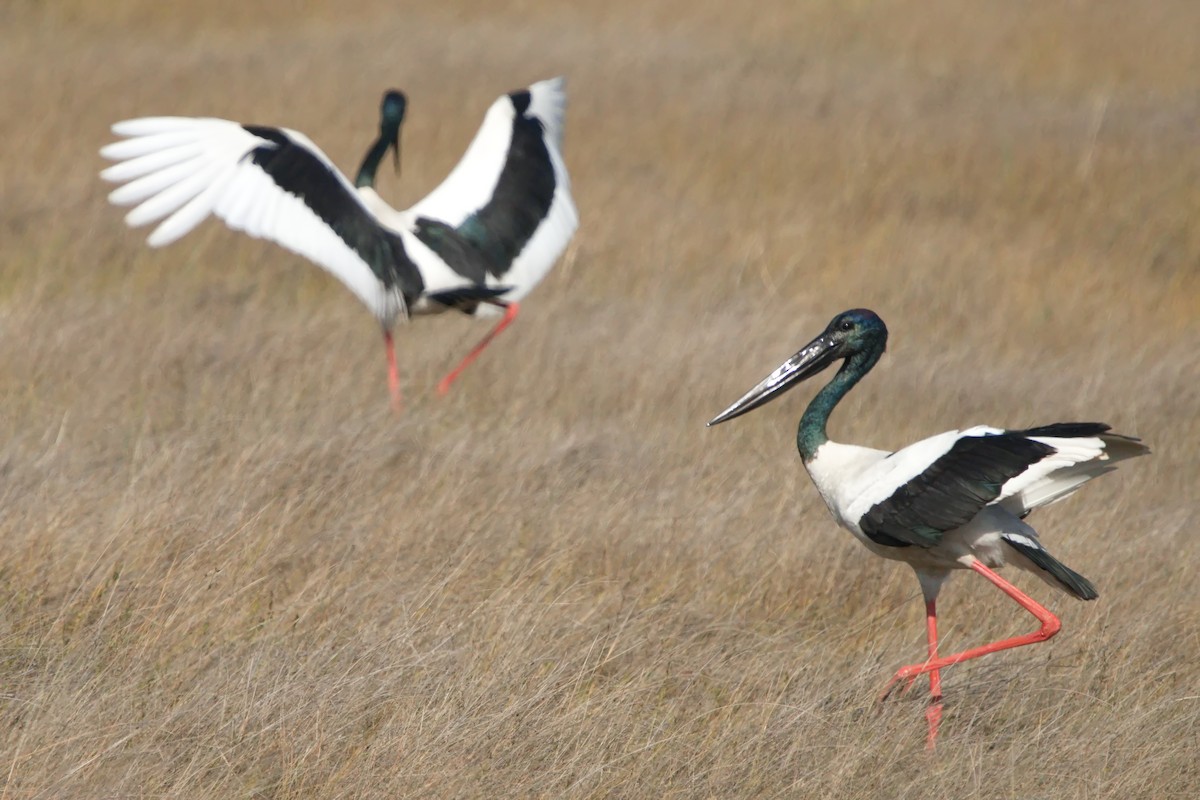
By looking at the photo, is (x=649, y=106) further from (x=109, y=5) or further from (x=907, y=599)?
(x=907, y=599)

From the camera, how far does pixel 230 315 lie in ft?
23.1

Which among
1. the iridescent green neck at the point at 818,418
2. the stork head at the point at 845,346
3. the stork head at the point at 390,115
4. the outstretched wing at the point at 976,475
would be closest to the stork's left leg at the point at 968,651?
the outstretched wing at the point at 976,475

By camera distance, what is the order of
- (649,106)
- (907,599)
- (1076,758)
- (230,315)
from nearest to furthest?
(1076,758) < (907,599) < (230,315) < (649,106)

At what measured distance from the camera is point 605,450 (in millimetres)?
5531

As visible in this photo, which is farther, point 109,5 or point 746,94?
point 109,5

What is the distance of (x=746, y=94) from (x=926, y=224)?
9.39ft

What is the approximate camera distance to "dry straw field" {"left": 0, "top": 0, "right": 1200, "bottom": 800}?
3375 mm

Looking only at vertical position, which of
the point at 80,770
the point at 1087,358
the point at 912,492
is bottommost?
the point at 1087,358

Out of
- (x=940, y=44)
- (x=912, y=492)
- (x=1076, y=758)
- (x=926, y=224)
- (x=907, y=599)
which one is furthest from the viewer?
(x=940, y=44)

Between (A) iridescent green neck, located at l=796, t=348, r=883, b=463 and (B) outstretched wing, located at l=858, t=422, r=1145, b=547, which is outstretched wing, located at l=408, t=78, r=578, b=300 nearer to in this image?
(A) iridescent green neck, located at l=796, t=348, r=883, b=463

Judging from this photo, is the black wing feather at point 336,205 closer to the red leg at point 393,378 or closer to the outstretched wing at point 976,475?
the red leg at point 393,378

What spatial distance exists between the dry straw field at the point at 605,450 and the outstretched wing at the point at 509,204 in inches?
16.8

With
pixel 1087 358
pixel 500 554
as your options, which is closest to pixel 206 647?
pixel 500 554

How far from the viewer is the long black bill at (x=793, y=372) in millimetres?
4184
